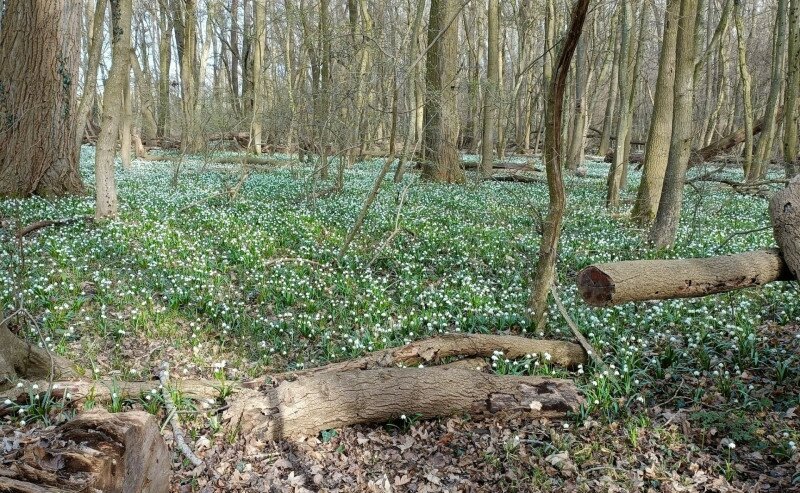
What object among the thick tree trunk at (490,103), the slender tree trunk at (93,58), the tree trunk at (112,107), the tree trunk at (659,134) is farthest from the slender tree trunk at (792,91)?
the slender tree trunk at (93,58)

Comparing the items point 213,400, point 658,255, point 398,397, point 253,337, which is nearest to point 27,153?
point 253,337

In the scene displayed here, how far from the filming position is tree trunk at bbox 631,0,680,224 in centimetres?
933

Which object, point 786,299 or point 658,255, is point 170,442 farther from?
point 658,255

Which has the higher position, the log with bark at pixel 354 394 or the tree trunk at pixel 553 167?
the tree trunk at pixel 553 167


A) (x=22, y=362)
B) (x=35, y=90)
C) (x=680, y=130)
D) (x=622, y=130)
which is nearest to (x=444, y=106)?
(x=622, y=130)

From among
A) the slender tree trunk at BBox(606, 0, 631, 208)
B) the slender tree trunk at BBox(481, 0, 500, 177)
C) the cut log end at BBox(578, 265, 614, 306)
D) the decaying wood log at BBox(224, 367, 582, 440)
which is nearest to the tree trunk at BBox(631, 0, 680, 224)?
the slender tree trunk at BBox(606, 0, 631, 208)

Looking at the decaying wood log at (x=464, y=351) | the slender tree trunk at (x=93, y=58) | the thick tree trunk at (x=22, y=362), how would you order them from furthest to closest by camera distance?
1. the slender tree trunk at (x=93, y=58)
2. the decaying wood log at (x=464, y=351)
3. the thick tree trunk at (x=22, y=362)

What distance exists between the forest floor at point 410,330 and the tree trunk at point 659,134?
67 centimetres

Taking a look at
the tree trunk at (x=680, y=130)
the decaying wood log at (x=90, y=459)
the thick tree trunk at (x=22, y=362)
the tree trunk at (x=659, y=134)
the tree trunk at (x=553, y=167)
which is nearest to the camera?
the decaying wood log at (x=90, y=459)

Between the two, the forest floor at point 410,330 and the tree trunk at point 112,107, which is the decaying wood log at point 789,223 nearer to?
the forest floor at point 410,330

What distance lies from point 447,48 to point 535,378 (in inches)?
501

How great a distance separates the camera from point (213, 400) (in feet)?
13.4

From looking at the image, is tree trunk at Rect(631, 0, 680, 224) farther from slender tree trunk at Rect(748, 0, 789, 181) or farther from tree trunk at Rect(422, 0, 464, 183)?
tree trunk at Rect(422, 0, 464, 183)

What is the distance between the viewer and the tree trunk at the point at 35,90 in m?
9.92
